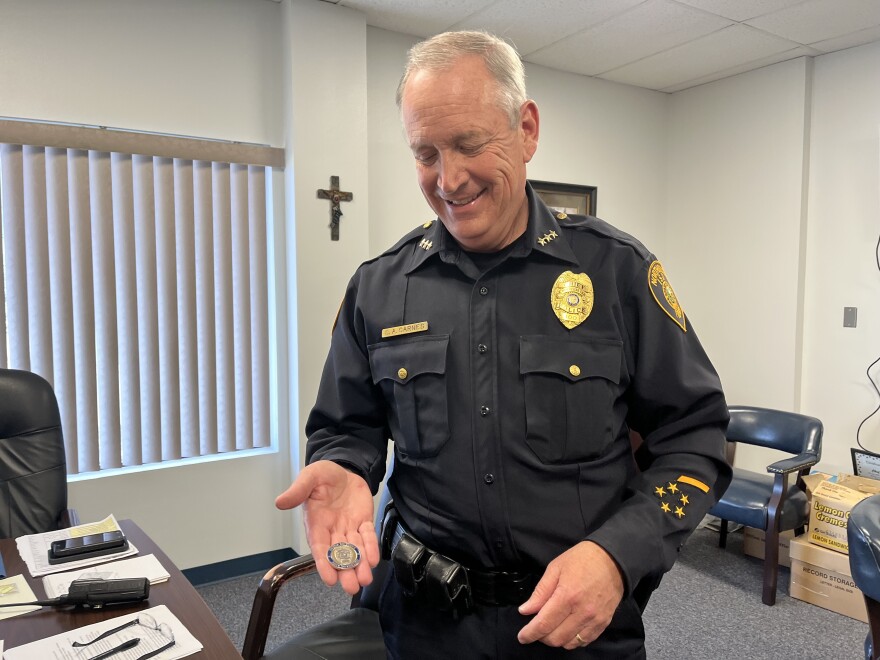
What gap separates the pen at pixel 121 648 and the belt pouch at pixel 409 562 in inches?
18.5

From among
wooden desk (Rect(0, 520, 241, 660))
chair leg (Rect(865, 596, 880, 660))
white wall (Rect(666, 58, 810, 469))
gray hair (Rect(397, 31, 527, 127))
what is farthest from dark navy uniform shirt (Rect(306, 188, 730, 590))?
white wall (Rect(666, 58, 810, 469))

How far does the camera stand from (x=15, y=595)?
4.17ft

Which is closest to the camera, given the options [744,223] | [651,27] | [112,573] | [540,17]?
[112,573]

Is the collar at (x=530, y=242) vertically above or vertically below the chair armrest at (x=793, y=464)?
above

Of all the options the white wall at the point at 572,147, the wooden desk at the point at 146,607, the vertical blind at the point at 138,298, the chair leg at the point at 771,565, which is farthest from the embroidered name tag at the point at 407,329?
the chair leg at the point at 771,565

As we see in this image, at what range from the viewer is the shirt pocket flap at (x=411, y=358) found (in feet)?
3.64

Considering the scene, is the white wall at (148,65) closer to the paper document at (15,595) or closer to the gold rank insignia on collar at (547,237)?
the paper document at (15,595)

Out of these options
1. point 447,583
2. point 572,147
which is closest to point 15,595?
point 447,583

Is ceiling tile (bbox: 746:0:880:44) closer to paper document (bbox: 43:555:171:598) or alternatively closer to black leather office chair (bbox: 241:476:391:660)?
black leather office chair (bbox: 241:476:391:660)

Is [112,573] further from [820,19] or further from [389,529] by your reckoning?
[820,19]

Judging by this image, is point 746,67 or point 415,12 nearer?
point 415,12

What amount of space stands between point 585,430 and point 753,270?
3.50 meters

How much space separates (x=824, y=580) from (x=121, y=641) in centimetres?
290

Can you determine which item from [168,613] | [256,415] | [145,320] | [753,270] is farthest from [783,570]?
[145,320]
